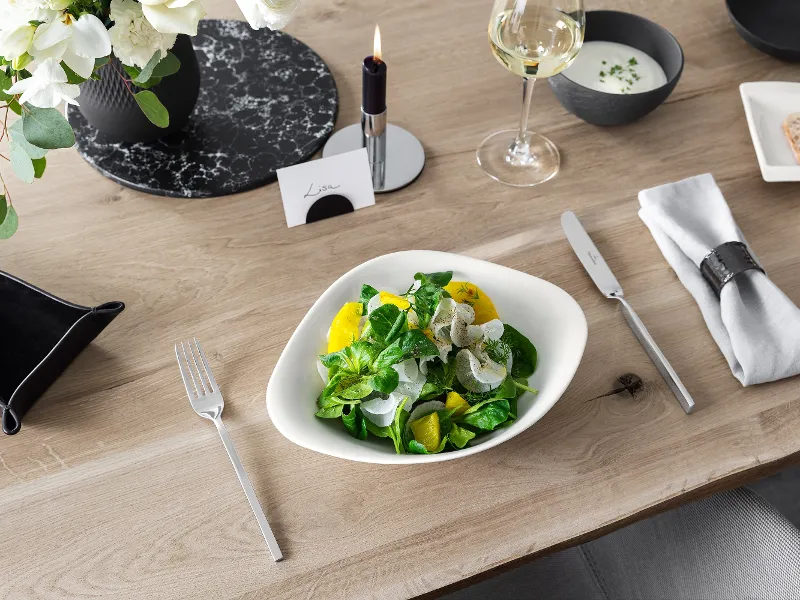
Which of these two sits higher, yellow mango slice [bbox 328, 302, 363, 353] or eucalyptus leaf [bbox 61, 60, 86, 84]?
eucalyptus leaf [bbox 61, 60, 86, 84]

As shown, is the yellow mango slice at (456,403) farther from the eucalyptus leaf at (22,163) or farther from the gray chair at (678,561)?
the eucalyptus leaf at (22,163)

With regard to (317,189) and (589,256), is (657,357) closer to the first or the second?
(589,256)

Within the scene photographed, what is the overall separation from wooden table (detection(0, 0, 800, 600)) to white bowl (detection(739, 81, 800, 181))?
0.10 ft

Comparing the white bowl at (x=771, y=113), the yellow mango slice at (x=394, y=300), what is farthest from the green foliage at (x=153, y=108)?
the white bowl at (x=771, y=113)

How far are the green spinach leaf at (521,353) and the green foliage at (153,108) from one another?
0.48 m

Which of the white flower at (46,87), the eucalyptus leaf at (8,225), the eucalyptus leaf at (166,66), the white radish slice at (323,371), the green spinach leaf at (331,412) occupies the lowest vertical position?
the green spinach leaf at (331,412)

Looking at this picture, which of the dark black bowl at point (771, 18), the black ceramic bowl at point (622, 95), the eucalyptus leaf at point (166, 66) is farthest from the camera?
the dark black bowl at point (771, 18)

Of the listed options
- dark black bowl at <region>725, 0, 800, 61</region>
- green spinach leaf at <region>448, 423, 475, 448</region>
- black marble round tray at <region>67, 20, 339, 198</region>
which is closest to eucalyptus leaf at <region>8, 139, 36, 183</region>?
black marble round tray at <region>67, 20, 339, 198</region>

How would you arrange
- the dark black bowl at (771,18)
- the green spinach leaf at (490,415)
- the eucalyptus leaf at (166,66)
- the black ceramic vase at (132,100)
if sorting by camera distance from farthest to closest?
the dark black bowl at (771,18), the black ceramic vase at (132,100), the eucalyptus leaf at (166,66), the green spinach leaf at (490,415)

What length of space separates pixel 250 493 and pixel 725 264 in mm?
680

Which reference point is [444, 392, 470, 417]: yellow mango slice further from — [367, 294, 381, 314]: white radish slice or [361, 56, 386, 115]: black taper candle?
[361, 56, 386, 115]: black taper candle

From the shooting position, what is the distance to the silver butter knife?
0.95 metres

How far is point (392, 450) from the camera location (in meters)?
0.83

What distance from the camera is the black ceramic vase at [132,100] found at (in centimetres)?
104
